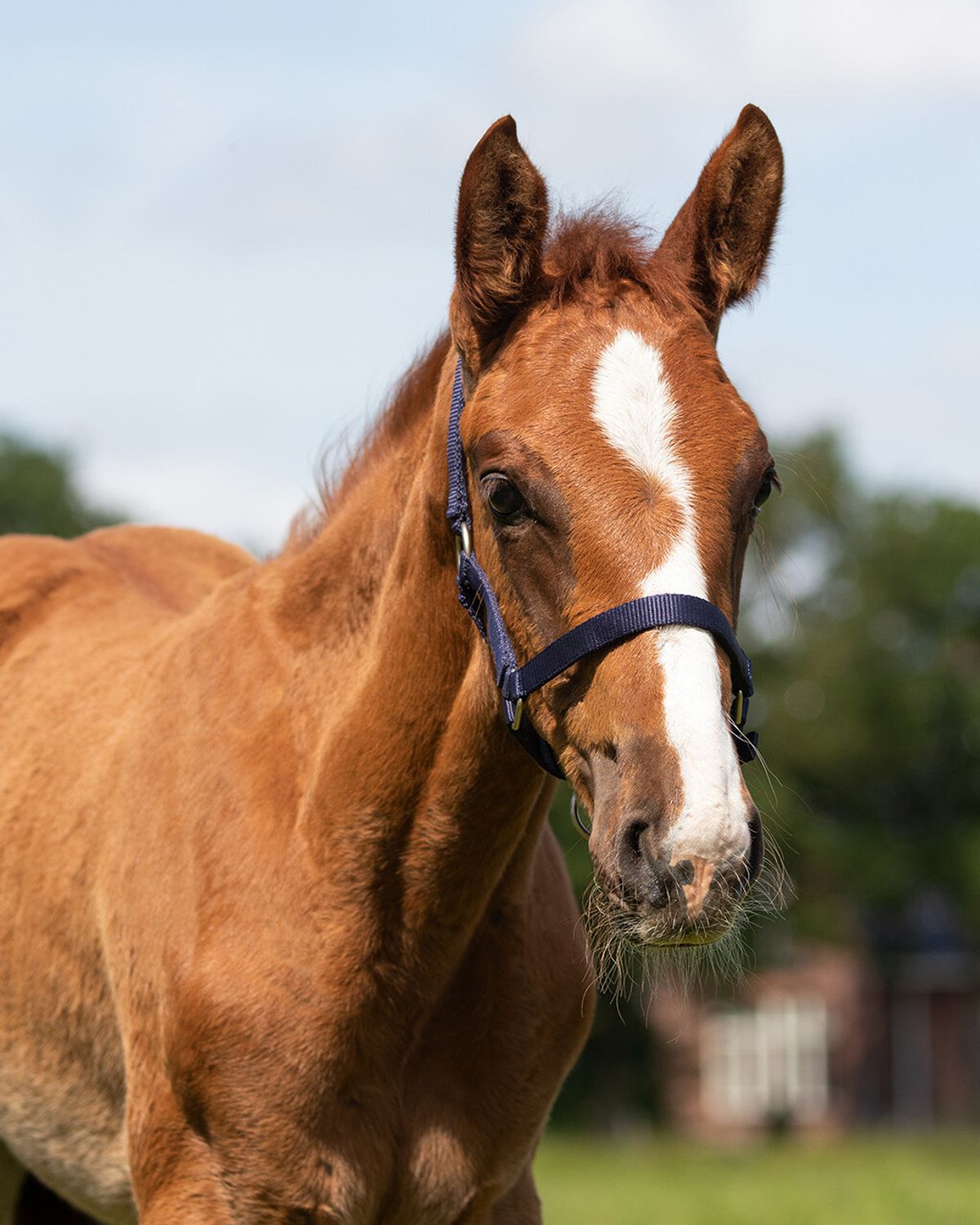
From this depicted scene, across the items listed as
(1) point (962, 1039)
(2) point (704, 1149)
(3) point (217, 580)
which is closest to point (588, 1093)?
(2) point (704, 1149)

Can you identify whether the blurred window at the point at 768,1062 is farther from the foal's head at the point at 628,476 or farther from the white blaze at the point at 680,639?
the white blaze at the point at 680,639

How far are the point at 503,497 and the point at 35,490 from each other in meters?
30.9

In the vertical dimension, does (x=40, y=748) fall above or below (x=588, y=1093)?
above

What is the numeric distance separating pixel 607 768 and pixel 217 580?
3.23 meters

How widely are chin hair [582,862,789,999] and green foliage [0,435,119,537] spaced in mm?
26977

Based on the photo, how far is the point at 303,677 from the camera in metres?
4.22

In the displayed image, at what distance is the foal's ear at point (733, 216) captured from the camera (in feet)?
12.5

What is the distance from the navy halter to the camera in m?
3.15

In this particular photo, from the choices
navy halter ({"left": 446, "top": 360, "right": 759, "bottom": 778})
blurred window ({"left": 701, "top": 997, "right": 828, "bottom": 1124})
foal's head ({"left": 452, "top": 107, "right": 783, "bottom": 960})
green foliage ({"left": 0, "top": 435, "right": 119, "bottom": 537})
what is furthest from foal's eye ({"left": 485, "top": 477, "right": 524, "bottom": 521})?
blurred window ({"left": 701, "top": 997, "right": 828, "bottom": 1124})

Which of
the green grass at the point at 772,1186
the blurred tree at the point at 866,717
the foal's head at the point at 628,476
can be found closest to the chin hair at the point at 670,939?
the foal's head at the point at 628,476

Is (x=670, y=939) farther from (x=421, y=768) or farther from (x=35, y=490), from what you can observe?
(x=35, y=490)

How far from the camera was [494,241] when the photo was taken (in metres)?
3.64

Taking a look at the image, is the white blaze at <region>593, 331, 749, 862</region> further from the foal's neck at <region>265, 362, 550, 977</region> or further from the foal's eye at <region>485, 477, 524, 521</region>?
the foal's neck at <region>265, 362, 550, 977</region>

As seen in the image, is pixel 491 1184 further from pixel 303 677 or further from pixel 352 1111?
pixel 303 677
